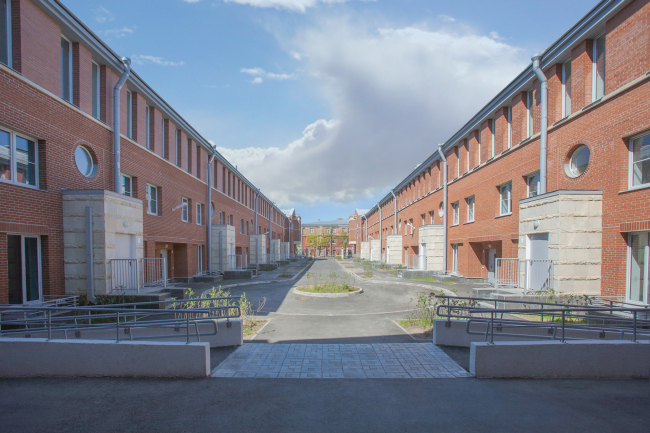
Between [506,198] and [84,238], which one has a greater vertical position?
[506,198]

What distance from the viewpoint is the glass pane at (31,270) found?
366 inches

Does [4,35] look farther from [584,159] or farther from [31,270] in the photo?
[584,159]

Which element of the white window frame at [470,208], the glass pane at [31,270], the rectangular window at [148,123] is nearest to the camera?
the glass pane at [31,270]

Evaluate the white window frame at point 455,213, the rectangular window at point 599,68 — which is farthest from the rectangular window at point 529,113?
the white window frame at point 455,213

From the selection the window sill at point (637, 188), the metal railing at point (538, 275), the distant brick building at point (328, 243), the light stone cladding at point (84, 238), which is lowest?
the distant brick building at point (328, 243)

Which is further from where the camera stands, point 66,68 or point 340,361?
point 66,68

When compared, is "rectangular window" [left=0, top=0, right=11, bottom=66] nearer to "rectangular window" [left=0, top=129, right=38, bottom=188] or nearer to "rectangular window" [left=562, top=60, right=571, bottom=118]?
"rectangular window" [left=0, top=129, right=38, bottom=188]

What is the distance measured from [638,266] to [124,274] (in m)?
14.5

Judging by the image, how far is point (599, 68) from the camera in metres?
10.7

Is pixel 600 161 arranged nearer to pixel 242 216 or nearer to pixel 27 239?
pixel 27 239

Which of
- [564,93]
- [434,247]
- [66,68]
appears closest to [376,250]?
[434,247]

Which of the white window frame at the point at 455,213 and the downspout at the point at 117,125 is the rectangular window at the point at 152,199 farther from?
the white window frame at the point at 455,213

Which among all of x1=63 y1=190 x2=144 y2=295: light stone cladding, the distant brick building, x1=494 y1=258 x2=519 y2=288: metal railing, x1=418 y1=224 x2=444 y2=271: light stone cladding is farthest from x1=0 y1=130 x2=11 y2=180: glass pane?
the distant brick building

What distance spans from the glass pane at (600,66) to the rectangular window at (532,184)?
13.3 feet
